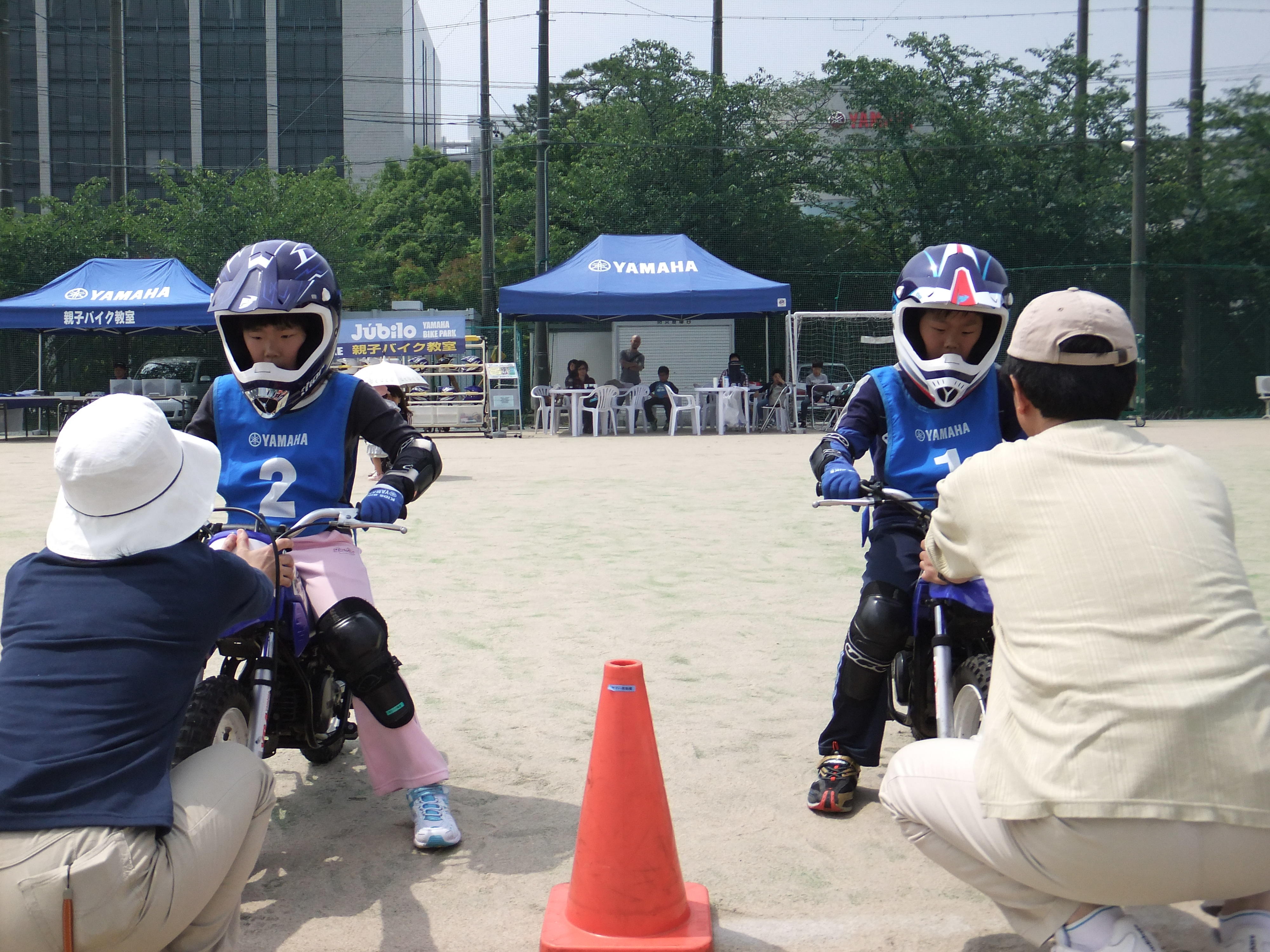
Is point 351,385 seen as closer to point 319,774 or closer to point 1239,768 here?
point 319,774

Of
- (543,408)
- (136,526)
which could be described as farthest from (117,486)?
(543,408)

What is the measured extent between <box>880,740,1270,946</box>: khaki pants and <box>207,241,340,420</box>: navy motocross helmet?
88.0 inches

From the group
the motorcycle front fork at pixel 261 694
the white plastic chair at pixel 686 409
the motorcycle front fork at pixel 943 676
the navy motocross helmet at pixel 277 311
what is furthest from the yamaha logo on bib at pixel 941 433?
the white plastic chair at pixel 686 409

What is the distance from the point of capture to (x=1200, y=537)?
2.36 m

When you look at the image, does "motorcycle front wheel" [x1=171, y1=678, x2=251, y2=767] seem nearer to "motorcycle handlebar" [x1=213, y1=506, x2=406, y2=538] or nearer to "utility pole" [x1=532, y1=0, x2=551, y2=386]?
"motorcycle handlebar" [x1=213, y1=506, x2=406, y2=538]

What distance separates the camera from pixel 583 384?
24.4 meters

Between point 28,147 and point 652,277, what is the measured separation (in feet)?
195

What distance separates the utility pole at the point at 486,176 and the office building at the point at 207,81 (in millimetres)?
37483

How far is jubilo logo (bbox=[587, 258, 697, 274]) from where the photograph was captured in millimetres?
22766

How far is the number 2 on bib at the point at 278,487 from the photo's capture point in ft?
12.7

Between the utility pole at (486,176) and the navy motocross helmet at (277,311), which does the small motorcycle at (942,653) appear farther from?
the utility pole at (486,176)

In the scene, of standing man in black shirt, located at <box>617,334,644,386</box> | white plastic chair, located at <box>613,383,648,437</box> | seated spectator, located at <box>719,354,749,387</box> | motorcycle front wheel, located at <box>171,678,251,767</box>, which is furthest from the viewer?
standing man in black shirt, located at <box>617,334,644,386</box>

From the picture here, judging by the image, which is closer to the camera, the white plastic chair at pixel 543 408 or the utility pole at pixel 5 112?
the white plastic chair at pixel 543 408

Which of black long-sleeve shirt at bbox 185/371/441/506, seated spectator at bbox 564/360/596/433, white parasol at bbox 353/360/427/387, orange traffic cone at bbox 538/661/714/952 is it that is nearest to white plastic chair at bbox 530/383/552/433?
seated spectator at bbox 564/360/596/433
